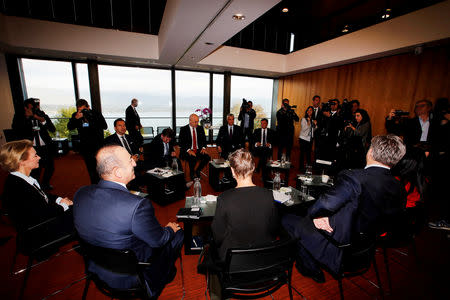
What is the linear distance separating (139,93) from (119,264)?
738 cm

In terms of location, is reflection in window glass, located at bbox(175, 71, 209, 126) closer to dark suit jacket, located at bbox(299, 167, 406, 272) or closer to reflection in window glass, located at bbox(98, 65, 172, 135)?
reflection in window glass, located at bbox(98, 65, 172, 135)

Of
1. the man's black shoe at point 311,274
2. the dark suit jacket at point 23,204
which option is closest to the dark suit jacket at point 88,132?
the dark suit jacket at point 23,204

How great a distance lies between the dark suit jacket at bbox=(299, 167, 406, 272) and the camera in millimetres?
1601

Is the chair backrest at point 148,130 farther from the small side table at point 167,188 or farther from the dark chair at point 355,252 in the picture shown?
the dark chair at point 355,252

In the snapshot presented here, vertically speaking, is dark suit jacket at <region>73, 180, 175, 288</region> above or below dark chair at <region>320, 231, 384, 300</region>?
above

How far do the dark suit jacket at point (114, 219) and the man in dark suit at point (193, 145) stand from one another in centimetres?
363

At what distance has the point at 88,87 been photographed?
679 cm

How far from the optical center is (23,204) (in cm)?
175

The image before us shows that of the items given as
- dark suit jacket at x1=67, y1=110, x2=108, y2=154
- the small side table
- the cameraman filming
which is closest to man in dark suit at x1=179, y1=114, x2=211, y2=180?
the small side table

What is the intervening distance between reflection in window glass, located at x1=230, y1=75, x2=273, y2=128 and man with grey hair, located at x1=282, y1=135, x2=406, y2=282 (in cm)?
759

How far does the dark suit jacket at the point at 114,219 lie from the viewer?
1259 millimetres

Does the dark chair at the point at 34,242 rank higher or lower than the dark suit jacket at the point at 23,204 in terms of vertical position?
lower

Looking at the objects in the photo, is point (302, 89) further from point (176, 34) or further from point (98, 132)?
point (98, 132)

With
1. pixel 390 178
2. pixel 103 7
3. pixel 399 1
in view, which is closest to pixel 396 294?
pixel 390 178
